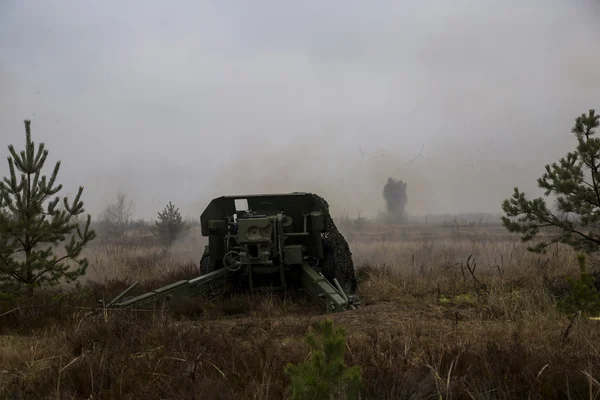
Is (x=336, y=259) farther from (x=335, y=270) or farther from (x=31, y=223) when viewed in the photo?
(x=31, y=223)

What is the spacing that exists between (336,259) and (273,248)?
3.53 feet

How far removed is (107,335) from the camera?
479cm

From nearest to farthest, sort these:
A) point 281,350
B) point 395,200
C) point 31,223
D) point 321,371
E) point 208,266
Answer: point 321,371
point 281,350
point 31,223
point 208,266
point 395,200

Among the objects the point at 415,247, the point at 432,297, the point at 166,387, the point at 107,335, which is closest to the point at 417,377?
the point at 166,387

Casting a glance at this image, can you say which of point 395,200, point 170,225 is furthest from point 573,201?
point 395,200

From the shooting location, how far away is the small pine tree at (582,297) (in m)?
4.45

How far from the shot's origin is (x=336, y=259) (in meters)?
8.95

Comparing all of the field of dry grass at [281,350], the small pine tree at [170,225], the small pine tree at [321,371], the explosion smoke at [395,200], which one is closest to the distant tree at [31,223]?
the field of dry grass at [281,350]

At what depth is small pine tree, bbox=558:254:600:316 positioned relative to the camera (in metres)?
4.45

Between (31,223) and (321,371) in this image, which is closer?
(321,371)

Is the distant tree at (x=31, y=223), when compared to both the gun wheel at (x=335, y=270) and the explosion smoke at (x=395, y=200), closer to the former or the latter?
the gun wheel at (x=335, y=270)

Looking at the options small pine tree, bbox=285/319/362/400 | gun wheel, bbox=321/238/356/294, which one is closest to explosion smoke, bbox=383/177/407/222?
gun wheel, bbox=321/238/356/294

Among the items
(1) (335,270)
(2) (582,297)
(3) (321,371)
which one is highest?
(3) (321,371)

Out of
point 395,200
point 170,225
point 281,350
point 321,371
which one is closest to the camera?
point 321,371
